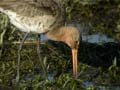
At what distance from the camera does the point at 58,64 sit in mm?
8414

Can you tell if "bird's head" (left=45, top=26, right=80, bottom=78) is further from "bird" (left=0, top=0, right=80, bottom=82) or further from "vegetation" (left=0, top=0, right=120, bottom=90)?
"vegetation" (left=0, top=0, right=120, bottom=90)

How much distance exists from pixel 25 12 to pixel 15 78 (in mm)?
966

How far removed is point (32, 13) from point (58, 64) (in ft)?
3.09

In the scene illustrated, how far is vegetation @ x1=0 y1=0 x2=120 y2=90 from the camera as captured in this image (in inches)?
301

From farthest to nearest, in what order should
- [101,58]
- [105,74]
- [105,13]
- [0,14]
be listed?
[105,13]
[0,14]
[101,58]
[105,74]

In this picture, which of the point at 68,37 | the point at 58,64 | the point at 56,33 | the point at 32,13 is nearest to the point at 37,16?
the point at 32,13

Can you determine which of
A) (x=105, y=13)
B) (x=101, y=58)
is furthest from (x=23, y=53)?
(x=105, y=13)

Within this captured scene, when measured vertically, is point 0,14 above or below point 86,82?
above

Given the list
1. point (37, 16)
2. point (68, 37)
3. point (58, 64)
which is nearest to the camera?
point (37, 16)

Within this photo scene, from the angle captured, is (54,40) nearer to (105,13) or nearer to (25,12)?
(25,12)

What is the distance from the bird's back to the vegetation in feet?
1.90

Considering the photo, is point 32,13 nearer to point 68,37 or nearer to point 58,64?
point 68,37

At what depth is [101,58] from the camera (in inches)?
342

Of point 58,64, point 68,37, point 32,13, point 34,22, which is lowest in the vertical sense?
point 58,64
